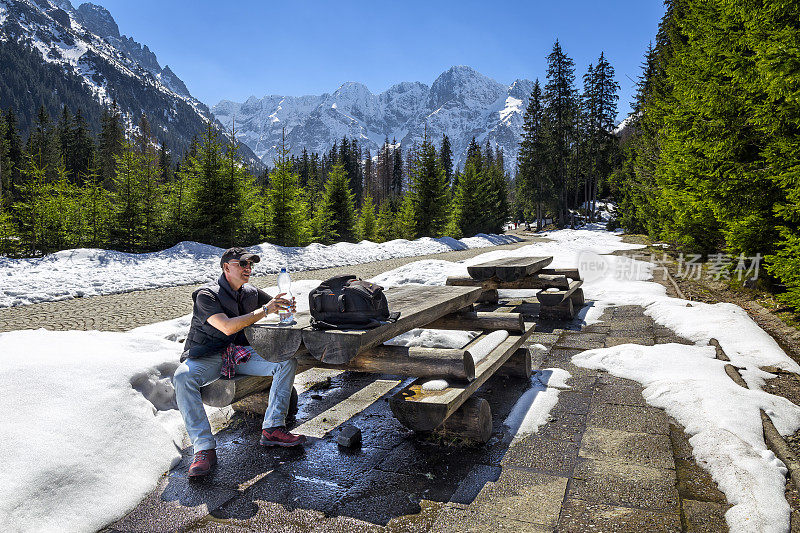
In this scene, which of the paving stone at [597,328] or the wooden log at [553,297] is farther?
the wooden log at [553,297]

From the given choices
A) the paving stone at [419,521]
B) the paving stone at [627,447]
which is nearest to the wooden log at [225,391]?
the paving stone at [419,521]

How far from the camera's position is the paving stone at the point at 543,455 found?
278 centimetres

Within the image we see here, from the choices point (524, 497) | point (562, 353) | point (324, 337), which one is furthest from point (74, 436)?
point (562, 353)

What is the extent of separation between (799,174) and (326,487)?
627 centimetres

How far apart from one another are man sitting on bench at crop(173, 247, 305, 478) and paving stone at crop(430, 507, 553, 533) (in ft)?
4.18

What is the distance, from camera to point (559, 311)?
6.88 meters

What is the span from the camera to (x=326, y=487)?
2.65 metres

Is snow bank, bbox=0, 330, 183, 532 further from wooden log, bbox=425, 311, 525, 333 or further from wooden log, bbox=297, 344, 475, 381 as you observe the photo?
wooden log, bbox=425, 311, 525, 333

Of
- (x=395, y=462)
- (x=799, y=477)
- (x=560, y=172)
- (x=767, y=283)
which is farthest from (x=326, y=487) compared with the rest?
(x=560, y=172)

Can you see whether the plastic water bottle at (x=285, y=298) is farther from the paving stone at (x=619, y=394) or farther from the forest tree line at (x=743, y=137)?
the forest tree line at (x=743, y=137)

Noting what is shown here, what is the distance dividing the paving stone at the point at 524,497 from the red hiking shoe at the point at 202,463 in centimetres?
163

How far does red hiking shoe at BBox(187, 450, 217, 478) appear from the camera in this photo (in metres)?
2.79

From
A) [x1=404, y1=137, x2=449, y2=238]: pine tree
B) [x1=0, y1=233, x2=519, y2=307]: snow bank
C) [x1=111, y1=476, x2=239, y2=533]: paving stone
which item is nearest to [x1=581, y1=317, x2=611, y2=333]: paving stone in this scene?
[x1=111, y1=476, x2=239, y2=533]: paving stone

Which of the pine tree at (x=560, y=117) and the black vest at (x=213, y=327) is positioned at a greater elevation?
the pine tree at (x=560, y=117)
